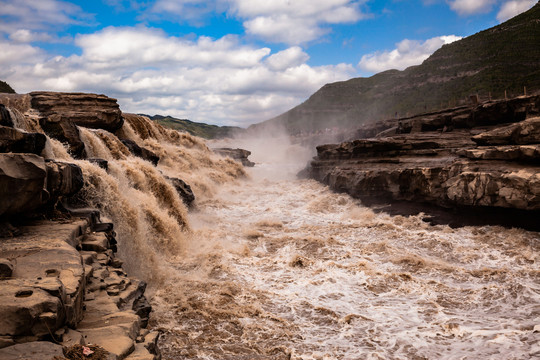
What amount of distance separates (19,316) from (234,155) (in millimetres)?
29202

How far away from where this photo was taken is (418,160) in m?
15.0

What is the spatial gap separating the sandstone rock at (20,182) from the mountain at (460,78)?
120 ft

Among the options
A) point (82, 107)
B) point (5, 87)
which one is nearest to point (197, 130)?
point (5, 87)

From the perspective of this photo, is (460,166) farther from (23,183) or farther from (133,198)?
(23,183)

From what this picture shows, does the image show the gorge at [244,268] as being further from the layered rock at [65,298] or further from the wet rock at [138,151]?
the wet rock at [138,151]

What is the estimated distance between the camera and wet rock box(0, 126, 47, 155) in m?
6.13

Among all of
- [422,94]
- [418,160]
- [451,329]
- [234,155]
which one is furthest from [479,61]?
[451,329]

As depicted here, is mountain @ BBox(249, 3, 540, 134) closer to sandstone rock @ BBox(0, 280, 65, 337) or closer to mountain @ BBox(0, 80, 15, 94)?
sandstone rock @ BBox(0, 280, 65, 337)

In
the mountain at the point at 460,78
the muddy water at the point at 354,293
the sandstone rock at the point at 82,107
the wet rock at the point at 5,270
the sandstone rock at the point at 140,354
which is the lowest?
the muddy water at the point at 354,293

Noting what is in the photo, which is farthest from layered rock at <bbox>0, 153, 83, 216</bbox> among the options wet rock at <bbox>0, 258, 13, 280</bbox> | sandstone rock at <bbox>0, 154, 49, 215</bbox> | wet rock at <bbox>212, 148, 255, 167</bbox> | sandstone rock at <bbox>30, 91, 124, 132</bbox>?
wet rock at <bbox>212, 148, 255, 167</bbox>

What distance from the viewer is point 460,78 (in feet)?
167

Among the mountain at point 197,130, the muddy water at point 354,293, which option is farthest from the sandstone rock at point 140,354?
the mountain at point 197,130

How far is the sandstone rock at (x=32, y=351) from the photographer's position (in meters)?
2.97

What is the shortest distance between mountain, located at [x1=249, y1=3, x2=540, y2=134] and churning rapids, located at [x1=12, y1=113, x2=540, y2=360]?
93.3 feet
